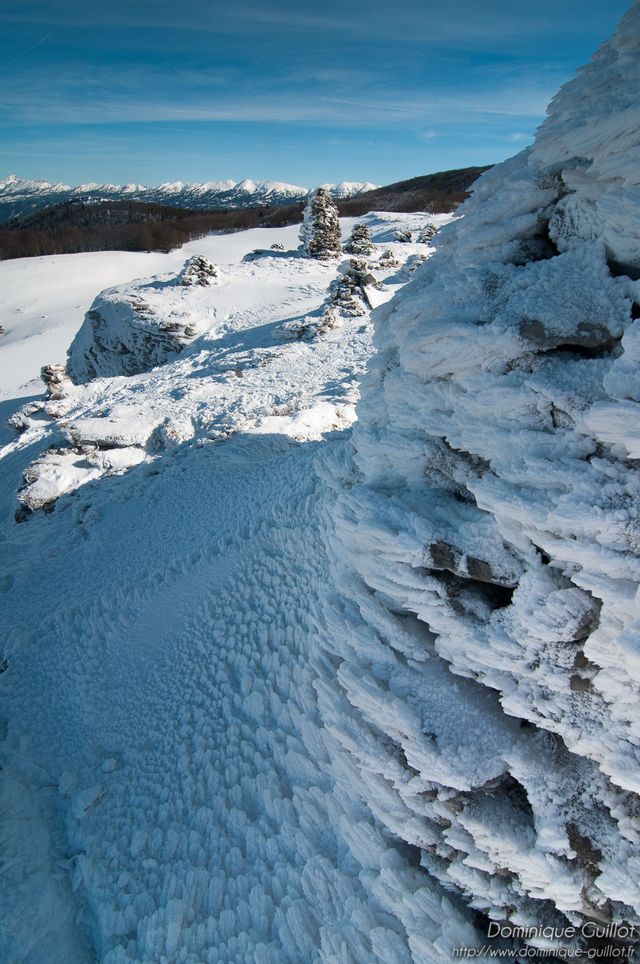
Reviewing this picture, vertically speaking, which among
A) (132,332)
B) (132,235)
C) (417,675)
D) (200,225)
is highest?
(200,225)

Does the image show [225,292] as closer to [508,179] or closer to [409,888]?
[508,179]

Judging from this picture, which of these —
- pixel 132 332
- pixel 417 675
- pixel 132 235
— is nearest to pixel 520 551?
pixel 417 675

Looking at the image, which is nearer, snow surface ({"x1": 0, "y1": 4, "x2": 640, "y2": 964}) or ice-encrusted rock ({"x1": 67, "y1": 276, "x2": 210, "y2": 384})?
snow surface ({"x1": 0, "y1": 4, "x2": 640, "y2": 964})

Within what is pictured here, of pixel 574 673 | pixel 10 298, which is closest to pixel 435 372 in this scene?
pixel 574 673

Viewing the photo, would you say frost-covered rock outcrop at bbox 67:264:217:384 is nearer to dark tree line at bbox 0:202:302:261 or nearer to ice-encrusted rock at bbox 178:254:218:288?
ice-encrusted rock at bbox 178:254:218:288

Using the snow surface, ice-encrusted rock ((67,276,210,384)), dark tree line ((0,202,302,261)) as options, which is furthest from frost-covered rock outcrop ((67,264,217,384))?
dark tree line ((0,202,302,261))

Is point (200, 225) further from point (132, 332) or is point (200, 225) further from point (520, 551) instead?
point (520, 551)
